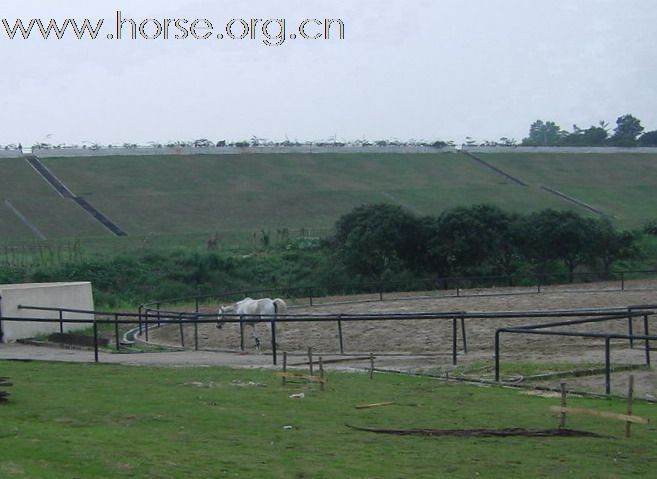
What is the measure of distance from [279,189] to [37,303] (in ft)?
Result: 204

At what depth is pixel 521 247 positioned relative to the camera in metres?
58.0

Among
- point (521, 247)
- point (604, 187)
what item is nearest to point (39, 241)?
point (521, 247)

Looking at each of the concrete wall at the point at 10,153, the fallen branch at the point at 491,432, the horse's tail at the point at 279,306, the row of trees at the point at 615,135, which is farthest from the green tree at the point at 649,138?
the fallen branch at the point at 491,432

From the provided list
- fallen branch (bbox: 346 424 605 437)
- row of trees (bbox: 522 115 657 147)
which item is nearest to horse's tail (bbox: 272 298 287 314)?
fallen branch (bbox: 346 424 605 437)

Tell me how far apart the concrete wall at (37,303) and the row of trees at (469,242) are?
26.4m

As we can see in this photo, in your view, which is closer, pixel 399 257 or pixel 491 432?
pixel 491 432

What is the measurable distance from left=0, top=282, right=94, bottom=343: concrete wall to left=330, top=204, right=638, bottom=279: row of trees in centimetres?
2637

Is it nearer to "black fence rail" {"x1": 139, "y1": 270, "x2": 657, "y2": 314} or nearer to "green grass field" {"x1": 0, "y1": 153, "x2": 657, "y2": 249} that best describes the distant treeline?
"black fence rail" {"x1": 139, "y1": 270, "x2": 657, "y2": 314}

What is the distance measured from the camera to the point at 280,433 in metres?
12.6

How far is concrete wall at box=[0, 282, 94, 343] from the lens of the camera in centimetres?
2742

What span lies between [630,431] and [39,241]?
192 ft

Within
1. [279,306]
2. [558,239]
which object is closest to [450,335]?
[279,306]

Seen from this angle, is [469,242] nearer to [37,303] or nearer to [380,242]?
[380,242]

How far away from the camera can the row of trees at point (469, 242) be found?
56.2 meters
